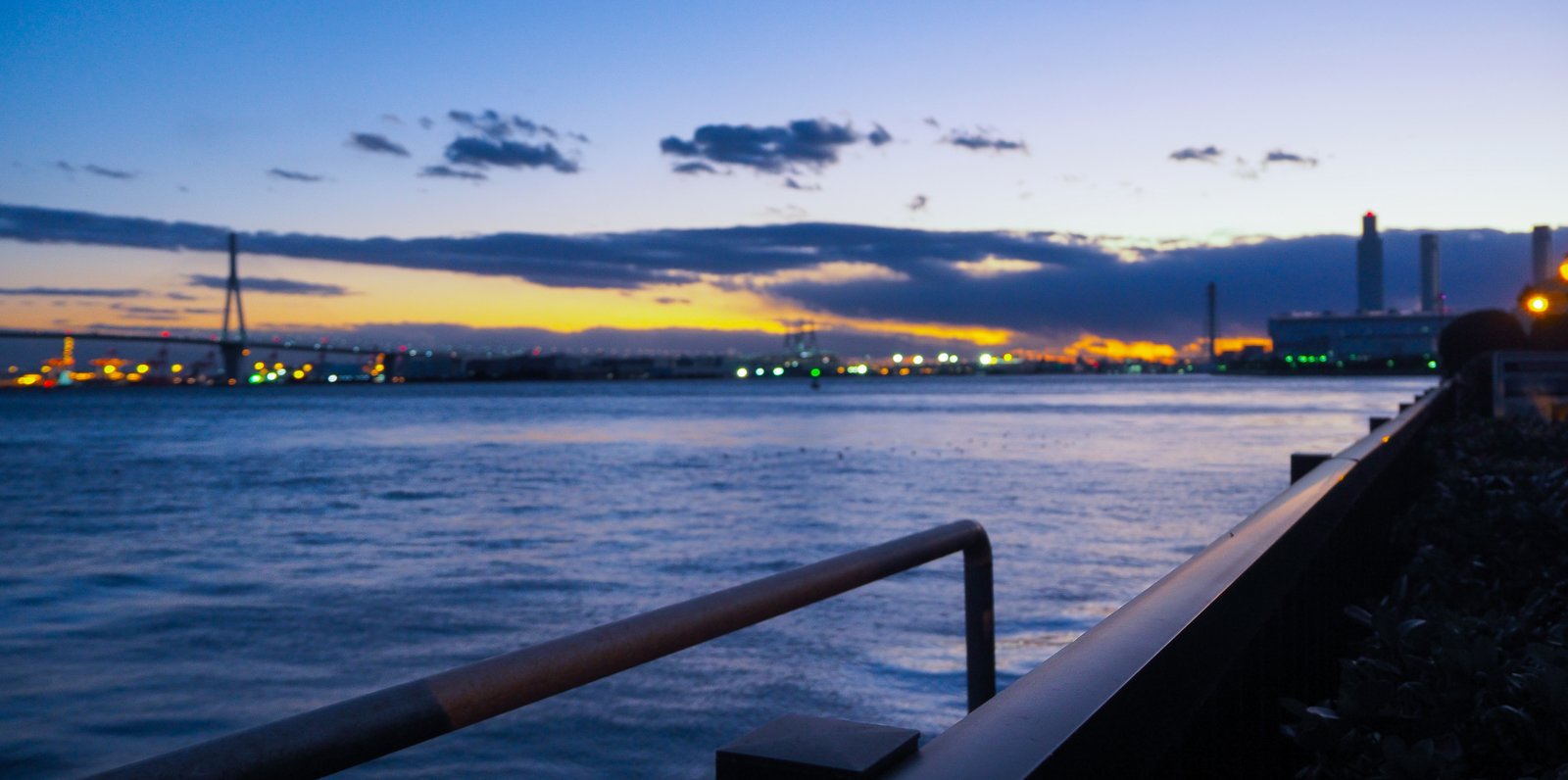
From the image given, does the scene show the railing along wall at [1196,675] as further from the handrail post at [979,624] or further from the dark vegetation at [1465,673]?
the handrail post at [979,624]

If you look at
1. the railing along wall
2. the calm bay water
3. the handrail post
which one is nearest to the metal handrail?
the railing along wall

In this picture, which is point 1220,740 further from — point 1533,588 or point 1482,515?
point 1482,515

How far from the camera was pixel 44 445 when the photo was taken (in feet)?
168

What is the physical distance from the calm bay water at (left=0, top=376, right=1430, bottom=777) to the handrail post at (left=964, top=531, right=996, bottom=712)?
3359 mm

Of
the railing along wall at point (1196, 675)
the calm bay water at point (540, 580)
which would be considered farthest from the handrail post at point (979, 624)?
the calm bay water at point (540, 580)

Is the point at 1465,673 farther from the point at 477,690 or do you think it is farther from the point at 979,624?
the point at 477,690

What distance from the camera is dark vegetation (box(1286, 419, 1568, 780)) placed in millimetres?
2221

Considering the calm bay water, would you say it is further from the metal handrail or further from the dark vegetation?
the metal handrail

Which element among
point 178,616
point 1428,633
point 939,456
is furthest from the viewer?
point 939,456

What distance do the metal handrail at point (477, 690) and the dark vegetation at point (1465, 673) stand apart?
1.08 meters

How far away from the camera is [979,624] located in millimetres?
3727

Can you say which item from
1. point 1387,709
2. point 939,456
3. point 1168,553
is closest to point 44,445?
point 939,456

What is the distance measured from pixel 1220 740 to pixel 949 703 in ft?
18.2

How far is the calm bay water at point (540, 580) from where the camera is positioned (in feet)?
25.3
